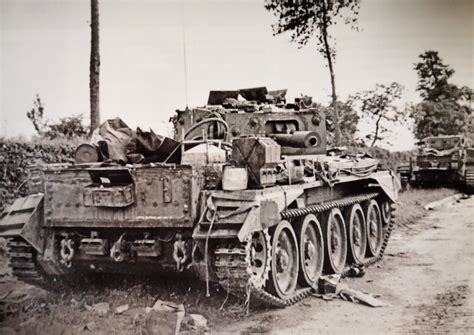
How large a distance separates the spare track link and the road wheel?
2826mm

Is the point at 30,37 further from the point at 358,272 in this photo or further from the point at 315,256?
the point at 358,272

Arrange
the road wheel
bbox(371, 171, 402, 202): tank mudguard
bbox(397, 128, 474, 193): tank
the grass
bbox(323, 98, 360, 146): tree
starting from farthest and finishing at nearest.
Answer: bbox(397, 128, 474, 193): tank < bbox(323, 98, 360, 146): tree < the grass < bbox(371, 171, 402, 202): tank mudguard < the road wheel

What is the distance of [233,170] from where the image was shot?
227 inches

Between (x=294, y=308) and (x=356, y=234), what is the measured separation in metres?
3.05

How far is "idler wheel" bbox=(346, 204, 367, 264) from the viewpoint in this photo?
28.8 feet

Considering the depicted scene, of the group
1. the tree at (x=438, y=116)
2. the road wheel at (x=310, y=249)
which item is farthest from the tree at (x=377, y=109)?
the road wheel at (x=310, y=249)

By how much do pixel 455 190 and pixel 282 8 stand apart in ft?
41.7

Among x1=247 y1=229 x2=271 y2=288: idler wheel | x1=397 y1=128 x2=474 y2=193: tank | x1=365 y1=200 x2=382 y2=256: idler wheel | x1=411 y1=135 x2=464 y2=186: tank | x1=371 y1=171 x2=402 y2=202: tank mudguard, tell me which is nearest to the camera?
x1=247 y1=229 x2=271 y2=288: idler wheel

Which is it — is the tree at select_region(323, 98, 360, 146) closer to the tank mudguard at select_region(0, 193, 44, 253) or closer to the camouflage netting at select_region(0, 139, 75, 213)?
the camouflage netting at select_region(0, 139, 75, 213)

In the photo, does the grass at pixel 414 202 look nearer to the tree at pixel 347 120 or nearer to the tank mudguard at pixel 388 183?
the tank mudguard at pixel 388 183

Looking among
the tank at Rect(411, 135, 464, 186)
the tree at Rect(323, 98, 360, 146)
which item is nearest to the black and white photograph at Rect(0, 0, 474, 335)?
the tree at Rect(323, 98, 360, 146)

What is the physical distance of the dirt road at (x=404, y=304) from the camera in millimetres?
5668

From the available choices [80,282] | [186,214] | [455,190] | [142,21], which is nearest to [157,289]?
[80,282]

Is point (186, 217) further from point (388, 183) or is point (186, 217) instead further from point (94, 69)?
point (388, 183)
